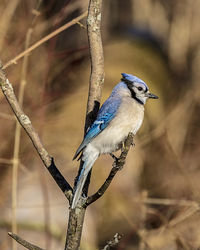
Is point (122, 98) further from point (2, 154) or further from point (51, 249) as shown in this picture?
point (51, 249)

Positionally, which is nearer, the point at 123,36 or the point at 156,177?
the point at 156,177

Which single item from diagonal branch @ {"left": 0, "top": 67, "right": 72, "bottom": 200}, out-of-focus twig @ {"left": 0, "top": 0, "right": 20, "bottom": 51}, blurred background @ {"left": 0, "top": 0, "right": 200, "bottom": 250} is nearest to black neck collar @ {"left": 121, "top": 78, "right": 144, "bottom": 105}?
blurred background @ {"left": 0, "top": 0, "right": 200, "bottom": 250}

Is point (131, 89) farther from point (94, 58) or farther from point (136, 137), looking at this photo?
point (136, 137)

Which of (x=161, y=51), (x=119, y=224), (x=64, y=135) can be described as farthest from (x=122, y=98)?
(x=161, y=51)

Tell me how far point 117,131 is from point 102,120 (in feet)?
0.50

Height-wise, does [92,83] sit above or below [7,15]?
below

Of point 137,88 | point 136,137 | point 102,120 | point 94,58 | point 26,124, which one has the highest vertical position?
point 136,137

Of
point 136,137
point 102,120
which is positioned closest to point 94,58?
point 102,120

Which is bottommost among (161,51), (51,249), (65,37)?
(51,249)

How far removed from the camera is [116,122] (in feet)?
8.73

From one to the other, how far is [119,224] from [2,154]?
180cm

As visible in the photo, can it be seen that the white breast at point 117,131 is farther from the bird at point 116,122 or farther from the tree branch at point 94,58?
the tree branch at point 94,58

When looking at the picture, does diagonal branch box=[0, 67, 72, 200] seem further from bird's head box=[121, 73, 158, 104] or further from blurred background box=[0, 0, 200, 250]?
bird's head box=[121, 73, 158, 104]

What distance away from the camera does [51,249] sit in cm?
418
